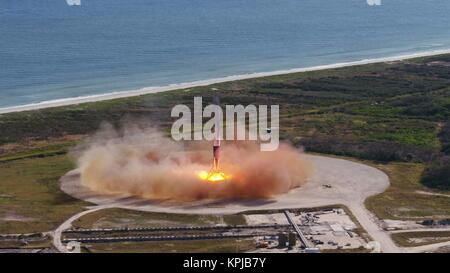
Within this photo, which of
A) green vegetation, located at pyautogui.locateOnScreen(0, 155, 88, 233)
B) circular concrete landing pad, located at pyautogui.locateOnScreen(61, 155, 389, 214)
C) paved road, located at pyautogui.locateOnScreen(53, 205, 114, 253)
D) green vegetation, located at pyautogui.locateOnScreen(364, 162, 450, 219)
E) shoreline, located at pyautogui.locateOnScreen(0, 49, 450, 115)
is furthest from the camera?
shoreline, located at pyautogui.locateOnScreen(0, 49, 450, 115)

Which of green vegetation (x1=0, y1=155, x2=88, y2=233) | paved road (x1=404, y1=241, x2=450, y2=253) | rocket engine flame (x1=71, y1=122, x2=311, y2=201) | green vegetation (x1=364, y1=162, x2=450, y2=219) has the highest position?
rocket engine flame (x1=71, y1=122, x2=311, y2=201)

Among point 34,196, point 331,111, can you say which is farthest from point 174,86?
point 34,196

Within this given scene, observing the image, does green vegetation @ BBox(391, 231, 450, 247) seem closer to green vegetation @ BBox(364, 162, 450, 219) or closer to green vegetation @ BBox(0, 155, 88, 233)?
green vegetation @ BBox(364, 162, 450, 219)

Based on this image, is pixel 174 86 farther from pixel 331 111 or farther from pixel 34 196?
pixel 34 196

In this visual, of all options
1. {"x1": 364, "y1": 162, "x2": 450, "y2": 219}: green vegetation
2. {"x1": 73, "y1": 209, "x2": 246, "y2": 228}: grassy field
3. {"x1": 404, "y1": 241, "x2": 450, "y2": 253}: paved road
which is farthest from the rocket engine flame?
{"x1": 404, "y1": 241, "x2": 450, "y2": 253}: paved road
